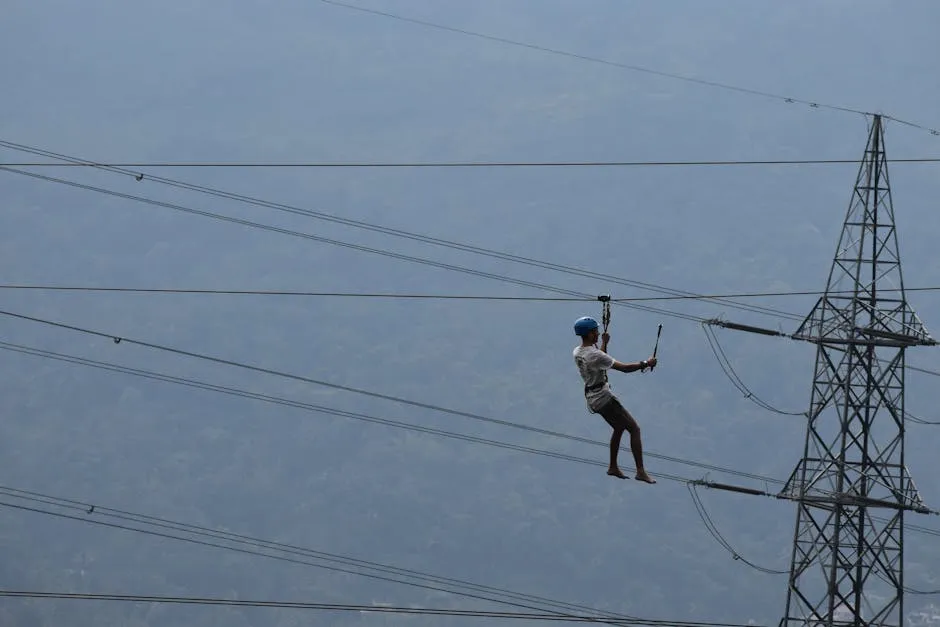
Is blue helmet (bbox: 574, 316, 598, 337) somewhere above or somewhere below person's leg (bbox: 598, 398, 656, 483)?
above

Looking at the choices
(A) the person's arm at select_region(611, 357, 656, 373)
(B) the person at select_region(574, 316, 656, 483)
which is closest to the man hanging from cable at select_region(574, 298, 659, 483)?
(B) the person at select_region(574, 316, 656, 483)

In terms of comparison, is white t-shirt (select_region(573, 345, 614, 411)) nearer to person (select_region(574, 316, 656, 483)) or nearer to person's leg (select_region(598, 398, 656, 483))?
person (select_region(574, 316, 656, 483))

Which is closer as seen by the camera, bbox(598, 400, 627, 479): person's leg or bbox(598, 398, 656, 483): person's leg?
bbox(598, 398, 656, 483): person's leg

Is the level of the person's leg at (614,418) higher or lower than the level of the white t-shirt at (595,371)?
lower

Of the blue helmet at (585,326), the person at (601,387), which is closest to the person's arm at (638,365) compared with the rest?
the person at (601,387)

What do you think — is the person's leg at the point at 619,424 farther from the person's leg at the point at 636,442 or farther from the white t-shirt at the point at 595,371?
the white t-shirt at the point at 595,371

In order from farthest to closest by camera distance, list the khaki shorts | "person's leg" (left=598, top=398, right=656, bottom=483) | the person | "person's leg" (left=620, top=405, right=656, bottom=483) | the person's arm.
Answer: the khaki shorts < "person's leg" (left=598, top=398, right=656, bottom=483) < the person < "person's leg" (left=620, top=405, right=656, bottom=483) < the person's arm

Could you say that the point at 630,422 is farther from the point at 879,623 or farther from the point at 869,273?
the point at 869,273

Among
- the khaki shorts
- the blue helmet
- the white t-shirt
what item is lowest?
the khaki shorts

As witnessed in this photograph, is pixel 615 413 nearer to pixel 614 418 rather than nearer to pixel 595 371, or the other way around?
pixel 614 418
